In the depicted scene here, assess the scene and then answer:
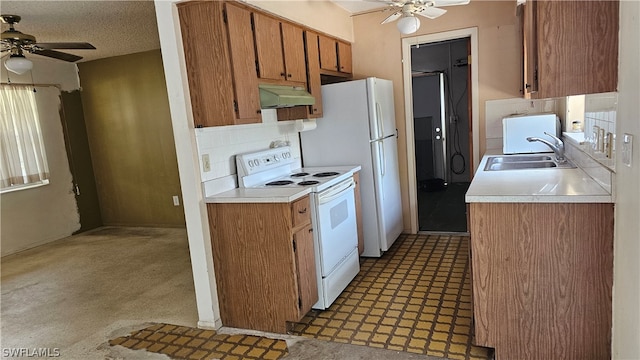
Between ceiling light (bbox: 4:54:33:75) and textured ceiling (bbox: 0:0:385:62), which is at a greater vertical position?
textured ceiling (bbox: 0:0:385:62)

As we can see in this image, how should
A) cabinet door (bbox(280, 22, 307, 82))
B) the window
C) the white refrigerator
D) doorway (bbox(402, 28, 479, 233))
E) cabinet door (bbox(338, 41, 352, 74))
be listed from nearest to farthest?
cabinet door (bbox(280, 22, 307, 82)), the white refrigerator, cabinet door (bbox(338, 41, 352, 74)), the window, doorway (bbox(402, 28, 479, 233))

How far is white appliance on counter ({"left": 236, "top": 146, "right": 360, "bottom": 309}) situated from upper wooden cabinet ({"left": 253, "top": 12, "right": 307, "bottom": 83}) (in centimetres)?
63

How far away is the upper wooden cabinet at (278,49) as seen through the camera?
2.84 meters

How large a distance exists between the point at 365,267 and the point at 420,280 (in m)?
0.57

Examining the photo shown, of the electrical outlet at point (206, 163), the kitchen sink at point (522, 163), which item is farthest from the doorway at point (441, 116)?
the electrical outlet at point (206, 163)

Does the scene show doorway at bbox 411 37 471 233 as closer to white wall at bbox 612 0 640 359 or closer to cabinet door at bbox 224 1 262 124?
cabinet door at bbox 224 1 262 124

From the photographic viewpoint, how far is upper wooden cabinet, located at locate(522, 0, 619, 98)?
1759mm

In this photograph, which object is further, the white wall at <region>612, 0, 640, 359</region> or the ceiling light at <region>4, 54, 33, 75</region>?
the ceiling light at <region>4, 54, 33, 75</region>

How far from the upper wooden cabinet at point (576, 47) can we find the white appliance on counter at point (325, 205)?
1501 millimetres

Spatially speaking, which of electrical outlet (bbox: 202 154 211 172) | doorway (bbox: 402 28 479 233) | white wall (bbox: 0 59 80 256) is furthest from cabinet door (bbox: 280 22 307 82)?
white wall (bbox: 0 59 80 256)

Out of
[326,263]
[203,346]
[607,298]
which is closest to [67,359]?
[203,346]

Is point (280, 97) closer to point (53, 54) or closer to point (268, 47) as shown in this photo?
point (268, 47)

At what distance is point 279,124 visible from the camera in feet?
12.1

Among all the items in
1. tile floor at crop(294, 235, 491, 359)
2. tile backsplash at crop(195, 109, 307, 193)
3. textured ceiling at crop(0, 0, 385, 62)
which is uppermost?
textured ceiling at crop(0, 0, 385, 62)
